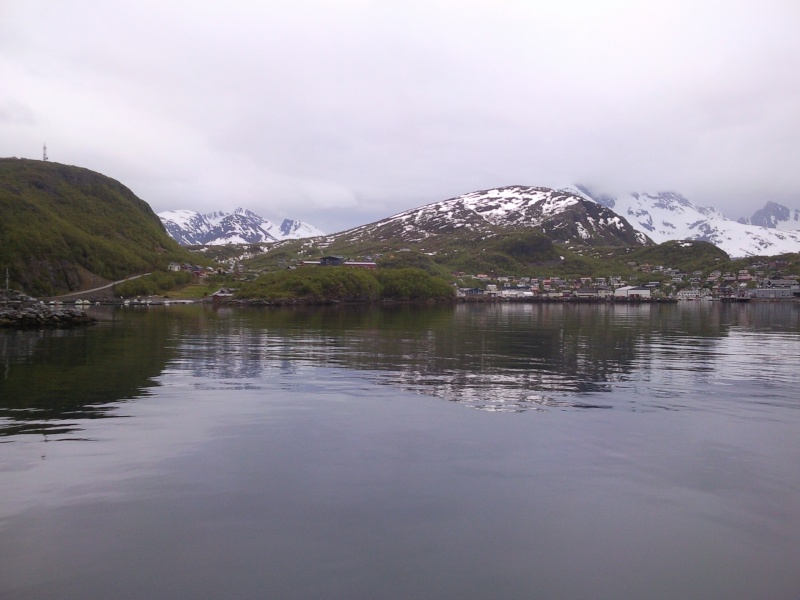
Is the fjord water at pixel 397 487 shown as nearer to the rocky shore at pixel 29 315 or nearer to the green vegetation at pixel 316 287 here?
the rocky shore at pixel 29 315

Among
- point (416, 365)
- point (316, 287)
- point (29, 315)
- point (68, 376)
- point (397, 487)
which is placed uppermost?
point (316, 287)

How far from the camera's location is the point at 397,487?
1443cm

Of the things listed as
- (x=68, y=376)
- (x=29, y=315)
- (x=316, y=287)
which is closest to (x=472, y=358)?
(x=68, y=376)

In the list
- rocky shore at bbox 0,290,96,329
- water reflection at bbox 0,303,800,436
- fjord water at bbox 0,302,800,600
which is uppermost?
rocky shore at bbox 0,290,96,329

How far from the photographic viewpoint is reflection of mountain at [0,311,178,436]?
71.8 ft

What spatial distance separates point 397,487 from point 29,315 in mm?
72863

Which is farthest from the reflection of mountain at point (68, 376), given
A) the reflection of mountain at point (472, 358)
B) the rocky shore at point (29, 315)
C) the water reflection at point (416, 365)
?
the rocky shore at point (29, 315)

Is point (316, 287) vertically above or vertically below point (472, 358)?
above

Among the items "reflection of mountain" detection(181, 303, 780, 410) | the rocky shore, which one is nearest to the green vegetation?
the rocky shore

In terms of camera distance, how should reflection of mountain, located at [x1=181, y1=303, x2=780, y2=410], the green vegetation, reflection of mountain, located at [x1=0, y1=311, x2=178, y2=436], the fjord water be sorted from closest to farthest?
the fjord water
reflection of mountain, located at [x1=0, y1=311, x2=178, y2=436]
reflection of mountain, located at [x1=181, y1=303, x2=780, y2=410]
the green vegetation

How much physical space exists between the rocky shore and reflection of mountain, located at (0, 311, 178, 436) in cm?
1533

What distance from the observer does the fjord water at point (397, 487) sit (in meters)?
10.3

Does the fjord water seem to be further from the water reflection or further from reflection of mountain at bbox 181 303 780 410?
reflection of mountain at bbox 181 303 780 410

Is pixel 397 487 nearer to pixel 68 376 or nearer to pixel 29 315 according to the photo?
pixel 68 376
